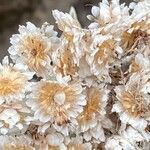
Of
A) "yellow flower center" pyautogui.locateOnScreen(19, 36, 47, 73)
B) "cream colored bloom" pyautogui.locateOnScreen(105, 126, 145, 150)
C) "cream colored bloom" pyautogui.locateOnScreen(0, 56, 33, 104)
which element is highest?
"yellow flower center" pyautogui.locateOnScreen(19, 36, 47, 73)

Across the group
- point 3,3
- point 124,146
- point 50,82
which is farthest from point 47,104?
point 3,3

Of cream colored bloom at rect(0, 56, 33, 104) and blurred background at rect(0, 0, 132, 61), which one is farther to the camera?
blurred background at rect(0, 0, 132, 61)

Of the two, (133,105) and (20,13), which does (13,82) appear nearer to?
(133,105)

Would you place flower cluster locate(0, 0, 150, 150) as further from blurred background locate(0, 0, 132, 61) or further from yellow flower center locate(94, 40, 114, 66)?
blurred background locate(0, 0, 132, 61)

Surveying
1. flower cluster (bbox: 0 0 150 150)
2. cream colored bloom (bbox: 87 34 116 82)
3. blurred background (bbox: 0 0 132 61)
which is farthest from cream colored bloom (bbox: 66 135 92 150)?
blurred background (bbox: 0 0 132 61)

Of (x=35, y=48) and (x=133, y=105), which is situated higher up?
(x=35, y=48)

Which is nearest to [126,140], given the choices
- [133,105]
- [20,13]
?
[133,105]

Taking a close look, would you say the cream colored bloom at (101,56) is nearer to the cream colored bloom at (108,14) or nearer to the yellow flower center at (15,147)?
the cream colored bloom at (108,14)

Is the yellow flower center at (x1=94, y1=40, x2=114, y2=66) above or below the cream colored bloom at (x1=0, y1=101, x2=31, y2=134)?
above
